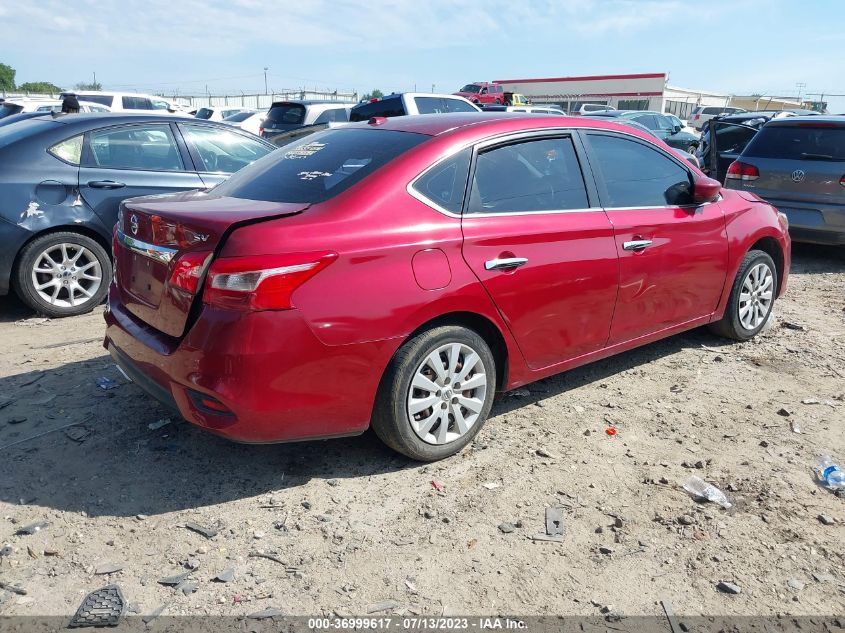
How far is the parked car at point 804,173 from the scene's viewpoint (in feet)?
25.7

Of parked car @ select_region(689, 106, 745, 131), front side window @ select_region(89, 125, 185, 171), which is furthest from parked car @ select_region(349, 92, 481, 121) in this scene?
parked car @ select_region(689, 106, 745, 131)

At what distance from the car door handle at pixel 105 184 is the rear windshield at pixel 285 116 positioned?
8.55m

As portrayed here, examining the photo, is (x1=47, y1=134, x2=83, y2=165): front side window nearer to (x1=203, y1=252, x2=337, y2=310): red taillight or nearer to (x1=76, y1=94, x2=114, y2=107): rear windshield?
(x1=203, y1=252, x2=337, y2=310): red taillight

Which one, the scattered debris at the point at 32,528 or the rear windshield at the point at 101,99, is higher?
the rear windshield at the point at 101,99

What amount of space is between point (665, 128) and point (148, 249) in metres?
18.9

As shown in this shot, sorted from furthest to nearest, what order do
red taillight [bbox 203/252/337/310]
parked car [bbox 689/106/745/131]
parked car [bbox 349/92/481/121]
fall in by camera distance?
parked car [bbox 689/106/745/131] < parked car [bbox 349/92/481/121] < red taillight [bbox 203/252/337/310]

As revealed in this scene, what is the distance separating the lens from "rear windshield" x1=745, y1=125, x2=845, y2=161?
7.95 meters

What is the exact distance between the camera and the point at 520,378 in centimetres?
390

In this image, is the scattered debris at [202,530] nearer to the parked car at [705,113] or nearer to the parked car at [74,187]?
the parked car at [74,187]

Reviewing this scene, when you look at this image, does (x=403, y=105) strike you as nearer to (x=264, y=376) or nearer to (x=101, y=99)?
(x=264, y=376)

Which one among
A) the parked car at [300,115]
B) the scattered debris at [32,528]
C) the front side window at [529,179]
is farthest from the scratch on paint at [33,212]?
the parked car at [300,115]

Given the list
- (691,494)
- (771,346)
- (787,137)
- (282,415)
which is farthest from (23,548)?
(787,137)

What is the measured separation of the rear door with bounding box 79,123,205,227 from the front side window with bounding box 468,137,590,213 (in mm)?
3651

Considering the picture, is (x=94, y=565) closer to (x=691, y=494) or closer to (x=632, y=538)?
(x=632, y=538)
